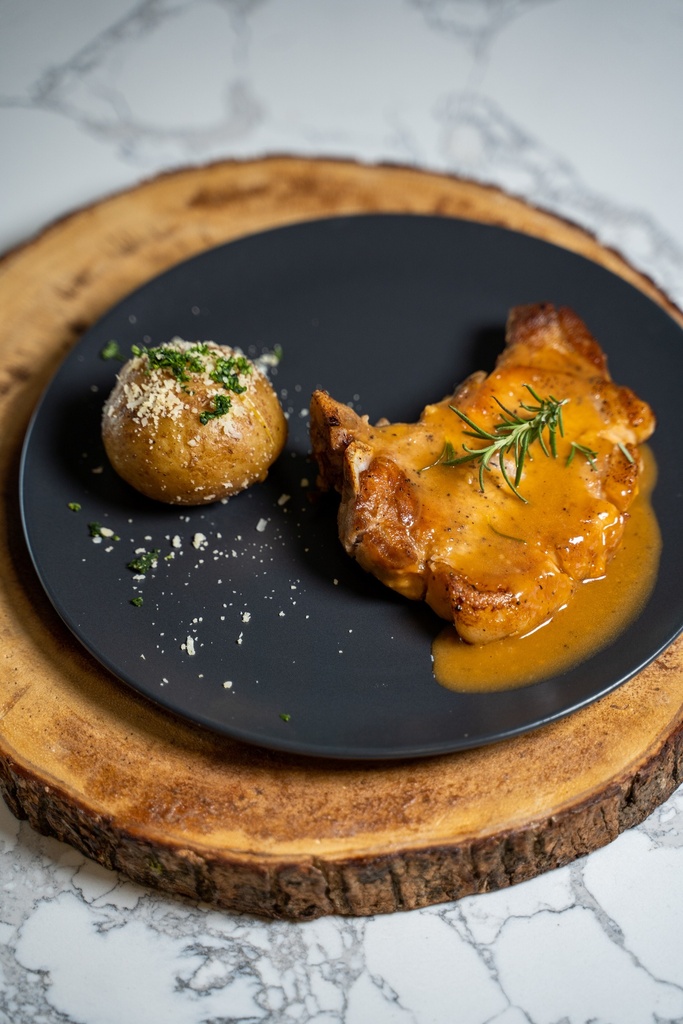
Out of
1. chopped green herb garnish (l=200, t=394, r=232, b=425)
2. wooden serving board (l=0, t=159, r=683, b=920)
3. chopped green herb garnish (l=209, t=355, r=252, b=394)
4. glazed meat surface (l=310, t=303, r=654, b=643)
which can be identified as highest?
glazed meat surface (l=310, t=303, r=654, b=643)

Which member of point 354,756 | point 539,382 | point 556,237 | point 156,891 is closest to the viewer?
point 354,756

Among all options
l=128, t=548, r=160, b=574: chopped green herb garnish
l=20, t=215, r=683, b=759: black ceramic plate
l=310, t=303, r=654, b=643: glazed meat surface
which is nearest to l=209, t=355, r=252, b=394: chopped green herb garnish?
l=310, t=303, r=654, b=643: glazed meat surface

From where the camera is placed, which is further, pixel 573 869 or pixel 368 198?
pixel 368 198

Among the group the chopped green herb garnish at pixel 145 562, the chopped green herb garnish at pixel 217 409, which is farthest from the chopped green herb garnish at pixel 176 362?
the chopped green herb garnish at pixel 145 562

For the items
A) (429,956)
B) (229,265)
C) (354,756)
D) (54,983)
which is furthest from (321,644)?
(229,265)

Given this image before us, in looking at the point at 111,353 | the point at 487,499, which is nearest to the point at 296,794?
the point at 487,499

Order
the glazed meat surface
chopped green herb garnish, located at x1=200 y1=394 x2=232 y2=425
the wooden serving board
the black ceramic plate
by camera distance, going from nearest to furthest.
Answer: the wooden serving board → the black ceramic plate → the glazed meat surface → chopped green herb garnish, located at x1=200 y1=394 x2=232 y2=425

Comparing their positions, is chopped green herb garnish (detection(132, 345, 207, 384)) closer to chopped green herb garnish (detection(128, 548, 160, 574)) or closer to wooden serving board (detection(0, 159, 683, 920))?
chopped green herb garnish (detection(128, 548, 160, 574))

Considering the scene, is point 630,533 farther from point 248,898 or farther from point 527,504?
point 248,898
